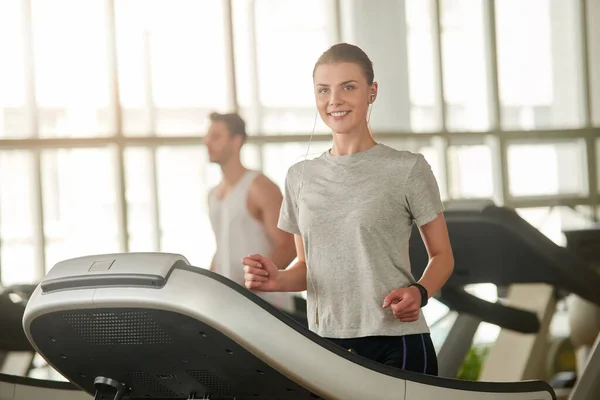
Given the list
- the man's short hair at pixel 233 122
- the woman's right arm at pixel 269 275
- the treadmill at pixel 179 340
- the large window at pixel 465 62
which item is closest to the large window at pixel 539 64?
the large window at pixel 465 62

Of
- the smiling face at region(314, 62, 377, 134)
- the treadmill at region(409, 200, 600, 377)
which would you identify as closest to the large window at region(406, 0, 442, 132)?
the treadmill at region(409, 200, 600, 377)

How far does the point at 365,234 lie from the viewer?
4.33 ft

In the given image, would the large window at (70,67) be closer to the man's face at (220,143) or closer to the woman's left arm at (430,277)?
the man's face at (220,143)

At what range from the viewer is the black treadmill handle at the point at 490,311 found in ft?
8.45

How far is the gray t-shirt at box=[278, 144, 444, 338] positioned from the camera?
1309mm

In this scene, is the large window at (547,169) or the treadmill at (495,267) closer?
the treadmill at (495,267)

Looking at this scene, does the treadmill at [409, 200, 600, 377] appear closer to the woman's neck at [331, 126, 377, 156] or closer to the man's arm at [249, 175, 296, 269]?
the man's arm at [249, 175, 296, 269]

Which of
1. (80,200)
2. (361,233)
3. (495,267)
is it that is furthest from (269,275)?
(80,200)

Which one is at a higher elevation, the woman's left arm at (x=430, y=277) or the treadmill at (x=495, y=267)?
the woman's left arm at (x=430, y=277)

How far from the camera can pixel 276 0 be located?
275 centimetres

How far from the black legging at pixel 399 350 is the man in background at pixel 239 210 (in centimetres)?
126

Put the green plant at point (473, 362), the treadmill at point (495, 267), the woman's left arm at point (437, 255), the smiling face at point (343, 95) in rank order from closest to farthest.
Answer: the woman's left arm at point (437, 255), the smiling face at point (343, 95), the treadmill at point (495, 267), the green plant at point (473, 362)

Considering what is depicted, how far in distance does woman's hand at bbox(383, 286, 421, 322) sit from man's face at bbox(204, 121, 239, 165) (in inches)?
64.2

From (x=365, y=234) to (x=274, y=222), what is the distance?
1294 mm
